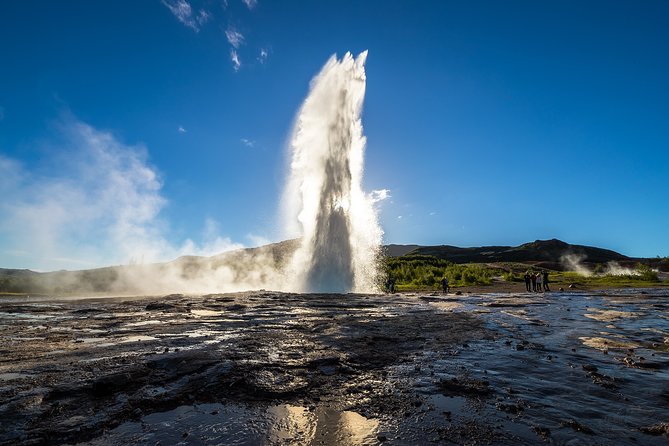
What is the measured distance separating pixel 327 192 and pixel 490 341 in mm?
29871

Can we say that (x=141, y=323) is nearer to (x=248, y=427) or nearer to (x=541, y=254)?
(x=248, y=427)

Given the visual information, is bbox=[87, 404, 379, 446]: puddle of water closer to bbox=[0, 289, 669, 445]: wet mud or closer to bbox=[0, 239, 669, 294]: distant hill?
bbox=[0, 289, 669, 445]: wet mud

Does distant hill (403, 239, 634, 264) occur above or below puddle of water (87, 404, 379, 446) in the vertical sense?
above

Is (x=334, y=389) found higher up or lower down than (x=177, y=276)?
lower down

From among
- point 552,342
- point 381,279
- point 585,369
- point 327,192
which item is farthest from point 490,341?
point 381,279

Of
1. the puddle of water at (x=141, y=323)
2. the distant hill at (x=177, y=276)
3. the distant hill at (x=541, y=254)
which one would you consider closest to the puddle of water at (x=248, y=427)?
the puddle of water at (x=141, y=323)

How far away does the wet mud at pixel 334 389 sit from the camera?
4.24 metres

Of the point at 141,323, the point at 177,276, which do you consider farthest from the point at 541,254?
the point at 141,323

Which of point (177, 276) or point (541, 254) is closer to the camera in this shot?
point (177, 276)

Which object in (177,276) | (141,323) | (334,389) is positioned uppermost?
(177,276)

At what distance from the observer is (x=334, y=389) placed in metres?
5.84

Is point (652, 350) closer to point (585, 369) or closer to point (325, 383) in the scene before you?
point (585, 369)

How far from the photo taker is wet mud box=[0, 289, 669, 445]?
4.24 m

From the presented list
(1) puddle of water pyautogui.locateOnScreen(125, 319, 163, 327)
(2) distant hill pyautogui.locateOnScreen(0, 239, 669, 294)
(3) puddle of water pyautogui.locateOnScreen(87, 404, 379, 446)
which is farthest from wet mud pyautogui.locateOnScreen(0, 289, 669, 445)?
(2) distant hill pyautogui.locateOnScreen(0, 239, 669, 294)
